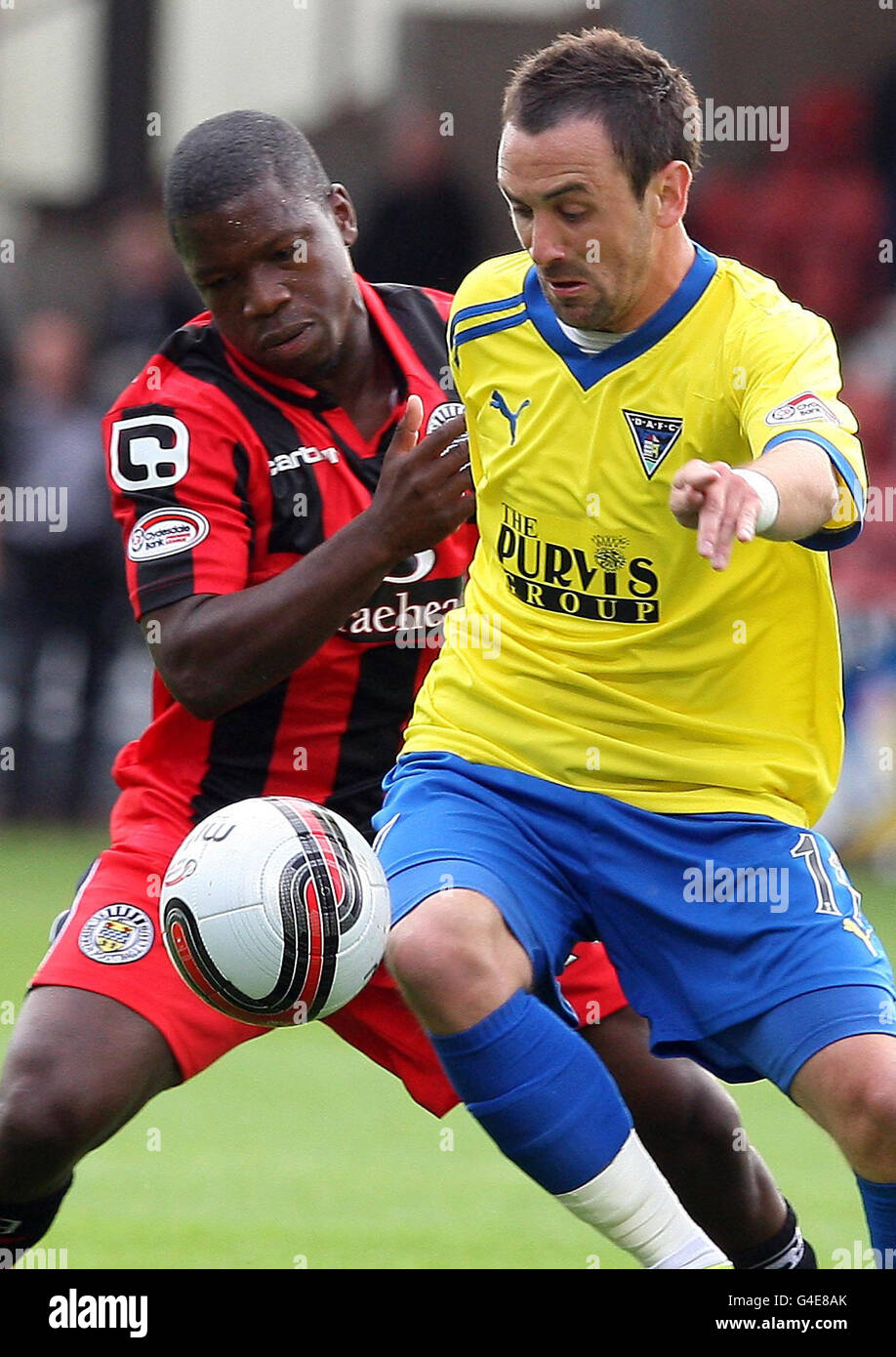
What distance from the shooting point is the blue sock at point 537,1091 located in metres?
3.37

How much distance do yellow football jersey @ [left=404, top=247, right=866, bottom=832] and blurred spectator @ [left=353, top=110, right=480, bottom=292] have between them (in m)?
7.74

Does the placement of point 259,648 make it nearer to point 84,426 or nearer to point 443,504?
point 443,504

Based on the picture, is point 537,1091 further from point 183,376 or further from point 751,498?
point 183,376

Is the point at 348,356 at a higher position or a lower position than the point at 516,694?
higher

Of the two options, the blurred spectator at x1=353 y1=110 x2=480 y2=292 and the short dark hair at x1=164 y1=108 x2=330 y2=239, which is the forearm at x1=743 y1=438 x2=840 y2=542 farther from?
Result: the blurred spectator at x1=353 y1=110 x2=480 y2=292

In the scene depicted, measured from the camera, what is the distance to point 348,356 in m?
4.30

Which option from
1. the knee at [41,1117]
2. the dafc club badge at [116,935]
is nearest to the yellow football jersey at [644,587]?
the dafc club badge at [116,935]

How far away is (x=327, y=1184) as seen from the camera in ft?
17.3

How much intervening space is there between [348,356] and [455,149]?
9658mm

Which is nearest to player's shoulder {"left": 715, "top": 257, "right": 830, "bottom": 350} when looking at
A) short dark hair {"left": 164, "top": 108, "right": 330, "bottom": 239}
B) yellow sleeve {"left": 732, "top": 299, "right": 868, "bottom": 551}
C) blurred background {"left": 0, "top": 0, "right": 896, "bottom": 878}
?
yellow sleeve {"left": 732, "top": 299, "right": 868, "bottom": 551}

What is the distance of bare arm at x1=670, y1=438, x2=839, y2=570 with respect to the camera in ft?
9.32

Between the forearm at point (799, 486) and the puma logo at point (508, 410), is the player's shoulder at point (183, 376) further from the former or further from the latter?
the forearm at point (799, 486)

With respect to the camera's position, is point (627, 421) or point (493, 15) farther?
point (493, 15)
